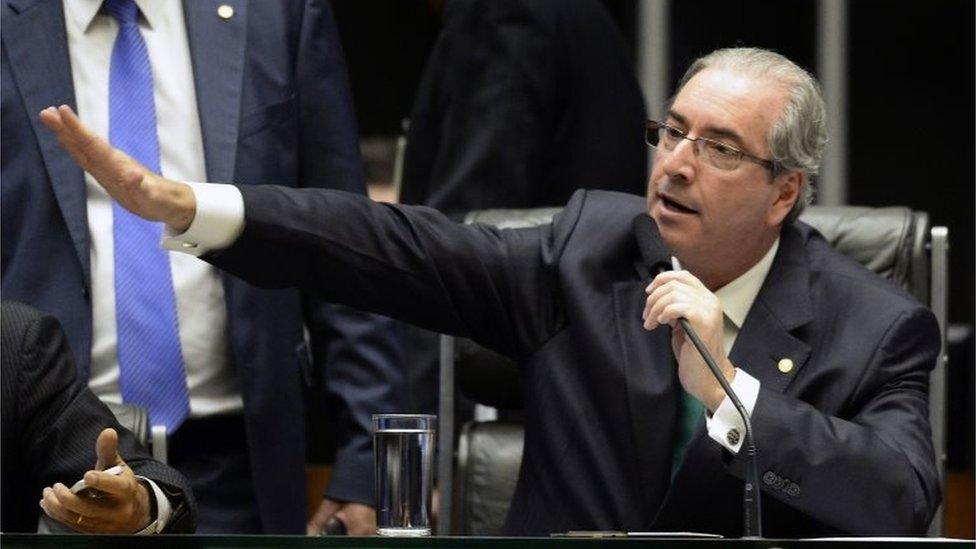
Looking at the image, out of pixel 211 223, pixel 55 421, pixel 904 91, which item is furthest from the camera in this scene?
pixel 904 91

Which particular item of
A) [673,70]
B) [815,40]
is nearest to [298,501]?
[673,70]

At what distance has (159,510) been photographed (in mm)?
2502

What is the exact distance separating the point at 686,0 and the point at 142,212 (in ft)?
11.4

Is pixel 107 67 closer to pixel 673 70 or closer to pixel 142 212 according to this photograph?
pixel 142 212

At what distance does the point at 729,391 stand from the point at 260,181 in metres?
1.05

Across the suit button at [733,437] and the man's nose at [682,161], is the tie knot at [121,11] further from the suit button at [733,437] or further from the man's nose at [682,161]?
the suit button at [733,437]

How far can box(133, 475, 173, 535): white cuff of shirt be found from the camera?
8.14 ft

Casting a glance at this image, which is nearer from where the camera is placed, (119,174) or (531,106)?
(119,174)

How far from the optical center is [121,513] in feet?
7.87

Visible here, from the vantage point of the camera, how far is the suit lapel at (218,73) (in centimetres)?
312

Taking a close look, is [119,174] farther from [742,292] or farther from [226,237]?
[742,292]

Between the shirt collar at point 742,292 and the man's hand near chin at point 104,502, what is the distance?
1.02 metres

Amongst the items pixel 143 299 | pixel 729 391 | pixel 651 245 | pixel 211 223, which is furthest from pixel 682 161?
pixel 143 299

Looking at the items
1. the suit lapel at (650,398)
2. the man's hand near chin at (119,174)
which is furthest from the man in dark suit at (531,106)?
the man's hand near chin at (119,174)
